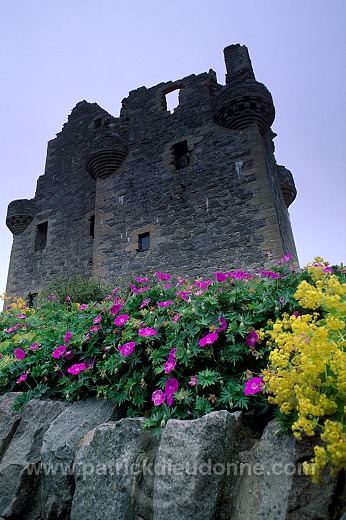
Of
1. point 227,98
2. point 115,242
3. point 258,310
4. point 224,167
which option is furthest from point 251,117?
point 258,310

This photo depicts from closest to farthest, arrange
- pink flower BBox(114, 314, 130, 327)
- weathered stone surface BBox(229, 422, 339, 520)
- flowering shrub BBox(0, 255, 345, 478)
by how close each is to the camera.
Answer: weathered stone surface BBox(229, 422, 339, 520) < flowering shrub BBox(0, 255, 345, 478) < pink flower BBox(114, 314, 130, 327)

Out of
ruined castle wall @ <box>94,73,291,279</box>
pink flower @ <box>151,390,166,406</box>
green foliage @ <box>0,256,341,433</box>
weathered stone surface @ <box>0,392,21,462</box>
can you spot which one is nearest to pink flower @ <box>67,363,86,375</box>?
green foliage @ <box>0,256,341,433</box>

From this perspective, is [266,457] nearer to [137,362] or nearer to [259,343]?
[259,343]

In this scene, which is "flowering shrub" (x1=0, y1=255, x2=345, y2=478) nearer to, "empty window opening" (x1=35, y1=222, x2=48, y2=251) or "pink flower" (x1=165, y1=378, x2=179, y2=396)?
"pink flower" (x1=165, y1=378, x2=179, y2=396)

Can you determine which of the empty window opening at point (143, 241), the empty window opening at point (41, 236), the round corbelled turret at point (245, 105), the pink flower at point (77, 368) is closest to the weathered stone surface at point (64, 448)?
the pink flower at point (77, 368)

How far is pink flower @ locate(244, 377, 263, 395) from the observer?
199cm

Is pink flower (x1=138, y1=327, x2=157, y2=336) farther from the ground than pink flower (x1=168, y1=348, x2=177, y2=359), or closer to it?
farther from the ground

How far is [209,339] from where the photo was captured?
2.39 metres

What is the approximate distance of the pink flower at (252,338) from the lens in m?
2.34

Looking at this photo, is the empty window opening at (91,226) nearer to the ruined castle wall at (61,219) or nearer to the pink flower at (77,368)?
the ruined castle wall at (61,219)

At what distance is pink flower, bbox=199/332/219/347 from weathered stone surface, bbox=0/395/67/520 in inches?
52.3

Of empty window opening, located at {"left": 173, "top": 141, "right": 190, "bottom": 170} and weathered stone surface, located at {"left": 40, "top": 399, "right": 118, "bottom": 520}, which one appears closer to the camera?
weathered stone surface, located at {"left": 40, "top": 399, "right": 118, "bottom": 520}

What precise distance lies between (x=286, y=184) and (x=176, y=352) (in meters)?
10.3

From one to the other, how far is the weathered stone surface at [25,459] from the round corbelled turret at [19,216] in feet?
39.9
